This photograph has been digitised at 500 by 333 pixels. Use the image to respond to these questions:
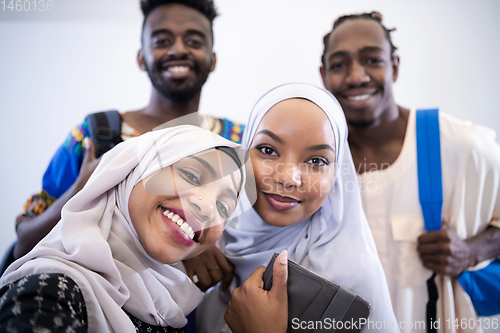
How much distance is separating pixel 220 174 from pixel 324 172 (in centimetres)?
37

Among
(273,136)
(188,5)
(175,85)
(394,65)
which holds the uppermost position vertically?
(188,5)

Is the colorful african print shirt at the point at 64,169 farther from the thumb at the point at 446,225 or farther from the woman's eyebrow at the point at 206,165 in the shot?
the thumb at the point at 446,225

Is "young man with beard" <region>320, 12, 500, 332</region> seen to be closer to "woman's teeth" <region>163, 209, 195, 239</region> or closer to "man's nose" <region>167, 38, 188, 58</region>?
"man's nose" <region>167, 38, 188, 58</region>

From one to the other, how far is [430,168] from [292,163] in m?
0.81

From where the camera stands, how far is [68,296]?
2.27 ft

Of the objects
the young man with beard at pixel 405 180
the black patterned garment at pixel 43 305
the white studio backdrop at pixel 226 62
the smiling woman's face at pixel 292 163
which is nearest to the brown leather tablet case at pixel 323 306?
the smiling woman's face at pixel 292 163

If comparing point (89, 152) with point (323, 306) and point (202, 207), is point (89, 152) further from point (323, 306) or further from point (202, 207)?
point (323, 306)

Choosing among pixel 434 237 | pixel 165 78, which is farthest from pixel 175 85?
pixel 434 237

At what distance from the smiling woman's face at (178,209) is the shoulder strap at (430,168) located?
3.29 feet

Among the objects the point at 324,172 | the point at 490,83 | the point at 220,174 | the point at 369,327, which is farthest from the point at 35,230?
the point at 490,83

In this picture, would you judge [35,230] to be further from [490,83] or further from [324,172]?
[490,83]

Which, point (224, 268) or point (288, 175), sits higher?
point (288, 175)

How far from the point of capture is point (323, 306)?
0.98 meters

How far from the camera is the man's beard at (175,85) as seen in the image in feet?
5.56
